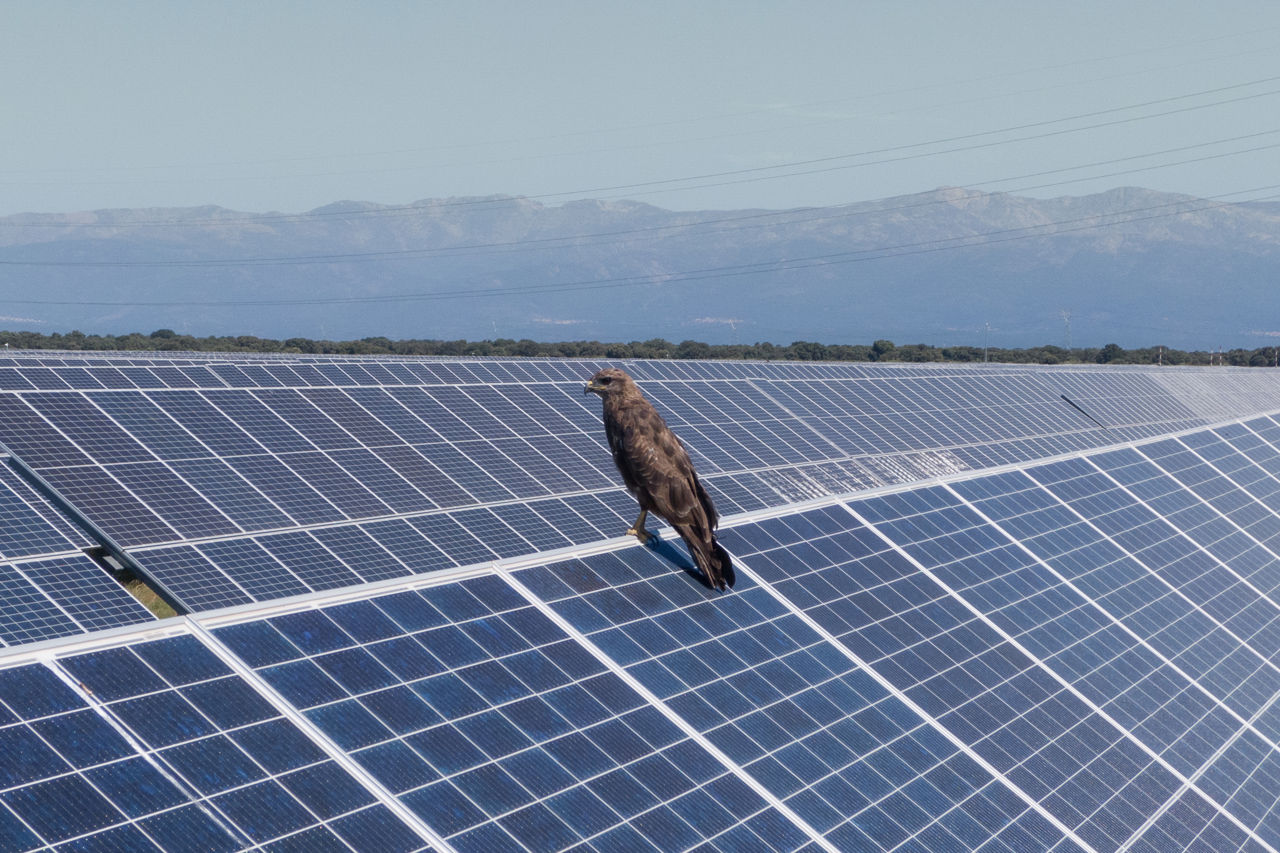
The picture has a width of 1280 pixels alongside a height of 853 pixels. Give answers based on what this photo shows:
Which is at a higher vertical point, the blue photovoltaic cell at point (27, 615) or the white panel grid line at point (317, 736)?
the blue photovoltaic cell at point (27, 615)

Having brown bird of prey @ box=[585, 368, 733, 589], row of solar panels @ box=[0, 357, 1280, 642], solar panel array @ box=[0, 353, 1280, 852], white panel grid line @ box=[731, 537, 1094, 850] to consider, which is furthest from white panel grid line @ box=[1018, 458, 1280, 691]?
brown bird of prey @ box=[585, 368, 733, 589]

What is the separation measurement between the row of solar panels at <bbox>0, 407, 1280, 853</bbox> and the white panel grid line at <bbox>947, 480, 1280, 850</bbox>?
0.18 feet

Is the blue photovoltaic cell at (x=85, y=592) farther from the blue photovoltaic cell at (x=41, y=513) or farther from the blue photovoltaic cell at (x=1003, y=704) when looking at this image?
the blue photovoltaic cell at (x=1003, y=704)

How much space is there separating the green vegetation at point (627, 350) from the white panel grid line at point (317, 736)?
83.6 m

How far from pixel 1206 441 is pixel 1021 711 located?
2061 cm

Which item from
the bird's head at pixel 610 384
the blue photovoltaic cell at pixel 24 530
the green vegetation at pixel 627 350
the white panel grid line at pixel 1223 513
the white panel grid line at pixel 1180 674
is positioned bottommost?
the green vegetation at pixel 627 350

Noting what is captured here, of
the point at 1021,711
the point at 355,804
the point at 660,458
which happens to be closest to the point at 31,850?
the point at 355,804

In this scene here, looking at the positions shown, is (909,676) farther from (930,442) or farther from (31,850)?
(930,442)

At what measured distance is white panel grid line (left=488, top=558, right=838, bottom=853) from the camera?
1111cm

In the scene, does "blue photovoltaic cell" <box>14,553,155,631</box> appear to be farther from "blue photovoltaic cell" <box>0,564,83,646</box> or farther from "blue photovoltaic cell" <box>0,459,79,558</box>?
"blue photovoltaic cell" <box>0,459,79,558</box>

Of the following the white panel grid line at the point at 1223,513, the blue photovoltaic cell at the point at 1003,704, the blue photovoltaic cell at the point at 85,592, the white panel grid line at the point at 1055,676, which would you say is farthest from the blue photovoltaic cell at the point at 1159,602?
the blue photovoltaic cell at the point at 85,592

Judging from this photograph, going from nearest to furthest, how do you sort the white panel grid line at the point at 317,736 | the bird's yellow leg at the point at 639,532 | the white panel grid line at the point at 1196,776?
the white panel grid line at the point at 317,736 < the white panel grid line at the point at 1196,776 < the bird's yellow leg at the point at 639,532

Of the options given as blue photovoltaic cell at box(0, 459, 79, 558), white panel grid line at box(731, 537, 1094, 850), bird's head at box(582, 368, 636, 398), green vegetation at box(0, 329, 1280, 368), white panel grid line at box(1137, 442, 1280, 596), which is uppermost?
bird's head at box(582, 368, 636, 398)

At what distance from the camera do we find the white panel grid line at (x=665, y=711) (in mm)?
11109
